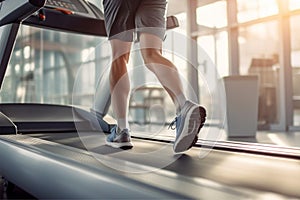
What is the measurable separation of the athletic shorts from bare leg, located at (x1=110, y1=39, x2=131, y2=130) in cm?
5

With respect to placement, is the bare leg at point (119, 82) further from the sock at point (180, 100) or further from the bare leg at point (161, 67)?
the sock at point (180, 100)

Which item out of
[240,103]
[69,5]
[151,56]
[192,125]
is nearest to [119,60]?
[151,56]

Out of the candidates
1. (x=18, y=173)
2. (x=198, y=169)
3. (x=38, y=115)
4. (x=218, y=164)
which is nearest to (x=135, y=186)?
(x=198, y=169)

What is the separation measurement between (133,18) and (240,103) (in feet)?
9.44

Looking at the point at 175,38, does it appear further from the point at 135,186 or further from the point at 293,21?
the point at 293,21

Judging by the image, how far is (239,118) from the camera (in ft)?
13.5

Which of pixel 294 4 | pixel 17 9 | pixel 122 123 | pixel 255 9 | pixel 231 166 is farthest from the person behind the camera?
pixel 255 9

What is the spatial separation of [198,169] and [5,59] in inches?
67.5

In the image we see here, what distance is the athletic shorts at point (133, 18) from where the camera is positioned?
4.92 feet

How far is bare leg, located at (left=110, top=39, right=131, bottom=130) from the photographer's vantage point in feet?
5.12

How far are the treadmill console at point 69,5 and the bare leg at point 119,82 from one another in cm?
114

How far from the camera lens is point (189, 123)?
4.25ft

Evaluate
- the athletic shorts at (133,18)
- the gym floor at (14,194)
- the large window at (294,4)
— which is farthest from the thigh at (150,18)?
the large window at (294,4)

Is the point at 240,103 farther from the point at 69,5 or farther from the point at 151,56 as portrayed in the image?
A: the point at 151,56
